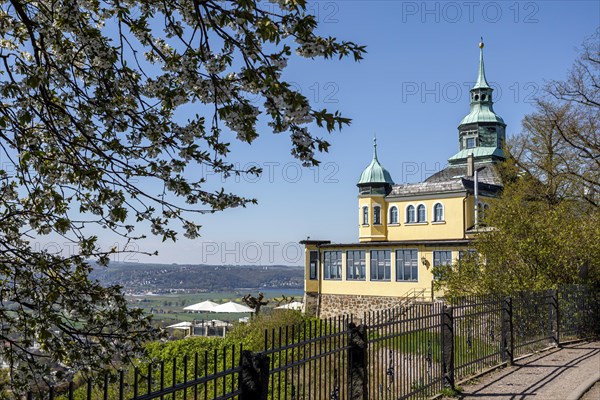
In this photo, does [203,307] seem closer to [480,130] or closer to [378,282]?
[378,282]

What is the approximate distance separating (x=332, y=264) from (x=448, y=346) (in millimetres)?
29856

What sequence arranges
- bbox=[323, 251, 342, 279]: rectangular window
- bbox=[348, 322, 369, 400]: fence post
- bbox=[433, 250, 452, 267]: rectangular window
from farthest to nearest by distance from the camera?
bbox=[323, 251, 342, 279]: rectangular window < bbox=[433, 250, 452, 267]: rectangular window < bbox=[348, 322, 369, 400]: fence post

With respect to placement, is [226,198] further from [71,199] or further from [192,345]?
[192,345]

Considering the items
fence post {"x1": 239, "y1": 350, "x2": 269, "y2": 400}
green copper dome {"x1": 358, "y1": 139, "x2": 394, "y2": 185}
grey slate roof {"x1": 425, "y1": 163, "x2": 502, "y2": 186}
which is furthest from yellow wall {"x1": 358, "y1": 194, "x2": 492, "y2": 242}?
fence post {"x1": 239, "y1": 350, "x2": 269, "y2": 400}

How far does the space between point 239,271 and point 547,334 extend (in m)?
95.4

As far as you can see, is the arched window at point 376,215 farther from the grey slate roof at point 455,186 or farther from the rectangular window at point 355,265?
the rectangular window at point 355,265

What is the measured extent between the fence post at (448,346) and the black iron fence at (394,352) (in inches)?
0.7

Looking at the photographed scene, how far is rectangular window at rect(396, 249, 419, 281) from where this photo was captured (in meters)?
35.8

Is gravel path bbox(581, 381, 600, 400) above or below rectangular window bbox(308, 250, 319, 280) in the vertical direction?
below

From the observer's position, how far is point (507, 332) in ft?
42.9

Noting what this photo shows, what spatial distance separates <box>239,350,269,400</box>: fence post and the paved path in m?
5.46

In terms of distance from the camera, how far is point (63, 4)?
18.8 feet

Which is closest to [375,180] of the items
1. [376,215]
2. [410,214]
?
[376,215]

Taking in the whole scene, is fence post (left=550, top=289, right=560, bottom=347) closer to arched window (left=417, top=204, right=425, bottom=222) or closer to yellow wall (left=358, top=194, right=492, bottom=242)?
yellow wall (left=358, top=194, right=492, bottom=242)
